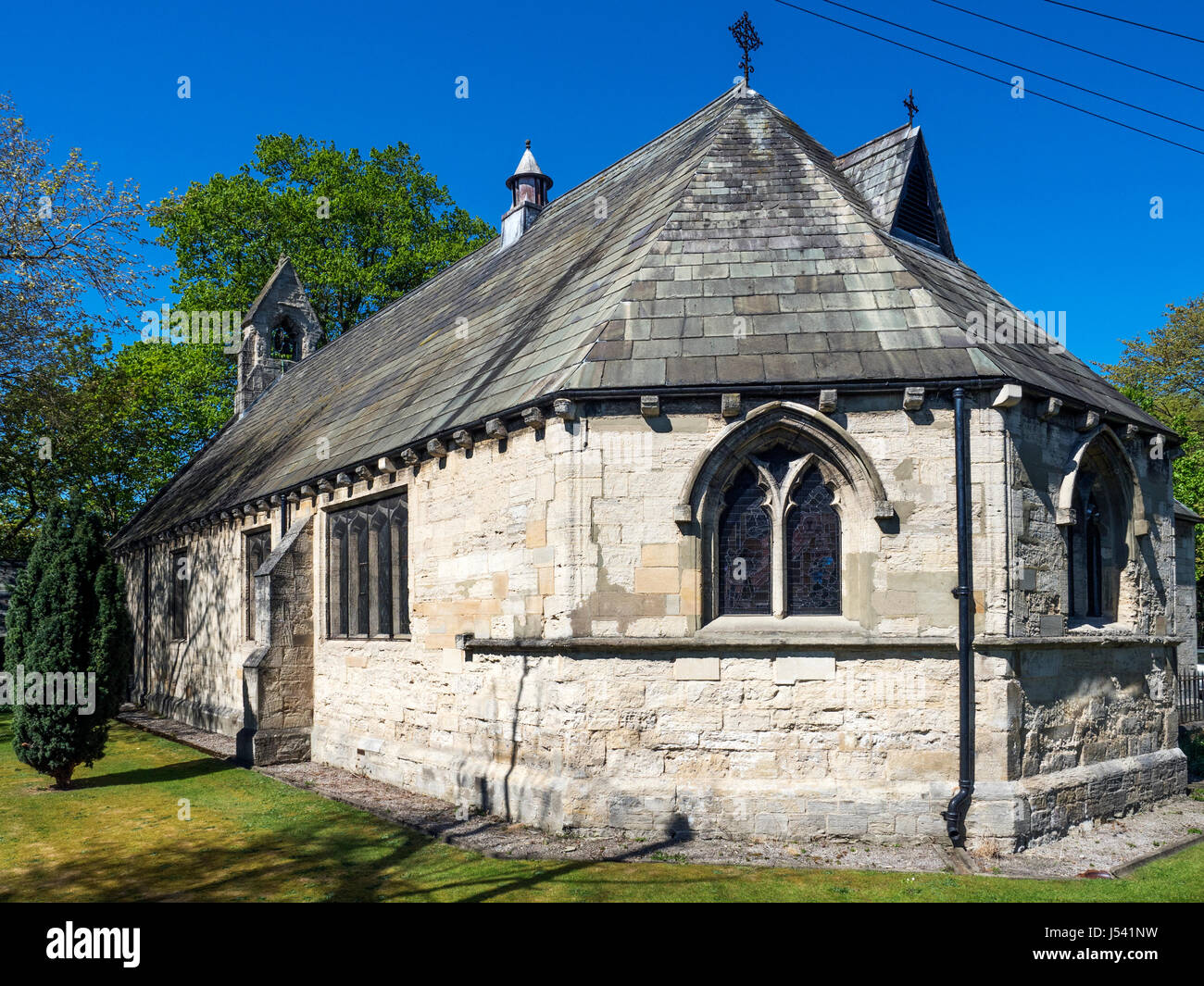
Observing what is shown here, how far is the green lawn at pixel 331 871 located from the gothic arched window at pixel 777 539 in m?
2.70

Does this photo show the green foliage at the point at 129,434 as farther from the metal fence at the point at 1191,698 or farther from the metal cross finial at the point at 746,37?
the metal fence at the point at 1191,698

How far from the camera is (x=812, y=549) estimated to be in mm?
10250

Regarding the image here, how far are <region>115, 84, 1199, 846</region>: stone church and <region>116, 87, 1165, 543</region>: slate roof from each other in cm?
5

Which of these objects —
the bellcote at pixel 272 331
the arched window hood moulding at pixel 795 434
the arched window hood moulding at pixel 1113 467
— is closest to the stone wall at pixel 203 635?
the bellcote at pixel 272 331

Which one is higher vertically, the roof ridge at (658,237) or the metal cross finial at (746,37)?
the metal cross finial at (746,37)

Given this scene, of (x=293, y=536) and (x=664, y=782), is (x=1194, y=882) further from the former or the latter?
(x=293, y=536)

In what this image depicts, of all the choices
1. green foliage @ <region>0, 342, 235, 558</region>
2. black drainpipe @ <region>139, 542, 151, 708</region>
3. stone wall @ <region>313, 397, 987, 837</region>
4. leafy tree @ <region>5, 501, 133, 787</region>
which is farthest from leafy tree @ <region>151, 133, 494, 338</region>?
stone wall @ <region>313, 397, 987, 837</region>

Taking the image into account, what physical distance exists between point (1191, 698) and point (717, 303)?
1472 centimetres

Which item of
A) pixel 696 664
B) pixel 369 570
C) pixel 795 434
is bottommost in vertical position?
pixel 696 664

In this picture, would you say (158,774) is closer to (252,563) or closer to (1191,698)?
(252,563)

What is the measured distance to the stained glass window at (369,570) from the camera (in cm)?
1417

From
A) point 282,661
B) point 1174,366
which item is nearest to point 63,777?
point 282,661

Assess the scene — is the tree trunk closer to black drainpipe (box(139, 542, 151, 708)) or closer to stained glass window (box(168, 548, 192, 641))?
stained glass window (box(168, 548, 192, 641))
